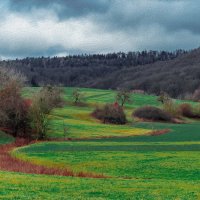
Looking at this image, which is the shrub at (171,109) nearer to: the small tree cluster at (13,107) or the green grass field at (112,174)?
the green grass field at (112,174)

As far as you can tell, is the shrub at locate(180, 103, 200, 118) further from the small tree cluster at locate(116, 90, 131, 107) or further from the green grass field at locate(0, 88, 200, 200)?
the green grass field at locate(0, 88, 200, 200)

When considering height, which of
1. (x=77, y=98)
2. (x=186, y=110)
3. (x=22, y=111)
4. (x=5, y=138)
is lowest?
(x=5, y=138)

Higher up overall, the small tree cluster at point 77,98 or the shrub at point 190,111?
the small tree cluster at point 77,98

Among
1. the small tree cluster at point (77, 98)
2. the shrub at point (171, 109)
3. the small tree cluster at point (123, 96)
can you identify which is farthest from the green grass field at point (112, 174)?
the small tree cluster at point (77, 98)

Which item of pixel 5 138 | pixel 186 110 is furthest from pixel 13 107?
pixel 186 110

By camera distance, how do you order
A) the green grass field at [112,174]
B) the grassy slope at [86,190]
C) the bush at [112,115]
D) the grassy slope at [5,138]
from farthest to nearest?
the bush at [112,115] → the grassy slope at [5,138] → the green grass field at [112,174] → the grassy slope at [86,190]

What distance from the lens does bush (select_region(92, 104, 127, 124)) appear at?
124 metres

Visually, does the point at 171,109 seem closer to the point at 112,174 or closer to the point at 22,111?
the point at 22,111

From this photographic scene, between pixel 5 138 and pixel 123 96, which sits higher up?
pixel 123 96

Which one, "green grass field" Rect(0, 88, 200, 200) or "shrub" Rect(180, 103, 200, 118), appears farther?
"shrub" Rect(180, 103, 200, 118)

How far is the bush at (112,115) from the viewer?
124 meters

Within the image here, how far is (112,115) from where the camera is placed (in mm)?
124062

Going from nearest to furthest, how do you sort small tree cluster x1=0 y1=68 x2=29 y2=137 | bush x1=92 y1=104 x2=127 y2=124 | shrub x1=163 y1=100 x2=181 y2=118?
1. small tree cluster x1=0 y1=68 x2=29 y2=137
2. bush x1=92 y1=104 x2=127 y2=124
3. shrub x1=163 y1=100 x2=181 y2=118

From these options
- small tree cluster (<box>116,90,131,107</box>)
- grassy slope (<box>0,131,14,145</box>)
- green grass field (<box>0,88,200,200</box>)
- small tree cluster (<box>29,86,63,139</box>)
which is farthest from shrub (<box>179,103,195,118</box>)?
grassy slope (<box>0,131,14,145</box>)
